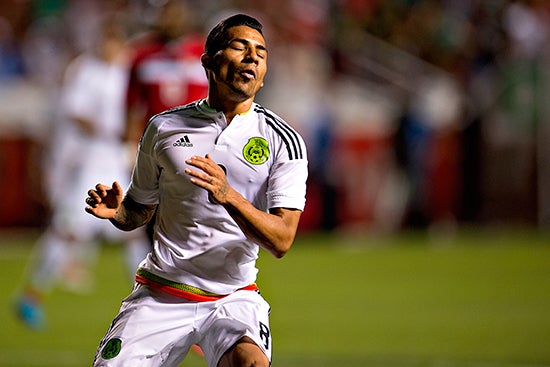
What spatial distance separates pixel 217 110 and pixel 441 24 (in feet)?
56.2

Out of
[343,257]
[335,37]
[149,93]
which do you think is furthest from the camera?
[335,37]

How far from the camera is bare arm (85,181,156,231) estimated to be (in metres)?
5.76

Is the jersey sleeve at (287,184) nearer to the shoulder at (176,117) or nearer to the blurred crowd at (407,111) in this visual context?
the shoulder at (176,117)

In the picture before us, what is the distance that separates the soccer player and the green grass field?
379 centimetres

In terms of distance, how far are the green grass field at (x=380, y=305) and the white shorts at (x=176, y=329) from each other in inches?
150

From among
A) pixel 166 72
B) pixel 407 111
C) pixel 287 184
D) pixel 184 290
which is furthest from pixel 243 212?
pixel 407 111

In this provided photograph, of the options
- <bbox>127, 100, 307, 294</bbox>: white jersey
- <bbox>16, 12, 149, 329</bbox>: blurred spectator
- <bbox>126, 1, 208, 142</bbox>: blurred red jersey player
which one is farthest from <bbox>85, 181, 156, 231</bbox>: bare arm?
<bbox>16, 12, 149, 329</bbox>: blurred spectator

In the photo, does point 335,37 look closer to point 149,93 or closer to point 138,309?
point 149,93

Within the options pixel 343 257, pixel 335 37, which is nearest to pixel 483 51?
pixel 335 37

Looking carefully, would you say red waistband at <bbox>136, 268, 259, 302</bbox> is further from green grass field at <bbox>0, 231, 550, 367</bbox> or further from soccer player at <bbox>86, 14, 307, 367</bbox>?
green grass field at <bbox>0, 231, 550, 367</bbox>

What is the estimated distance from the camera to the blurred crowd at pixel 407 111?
2097 centimetres

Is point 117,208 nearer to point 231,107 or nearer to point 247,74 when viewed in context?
point 231,107

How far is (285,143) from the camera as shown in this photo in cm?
568

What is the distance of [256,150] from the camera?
5.68 meters
